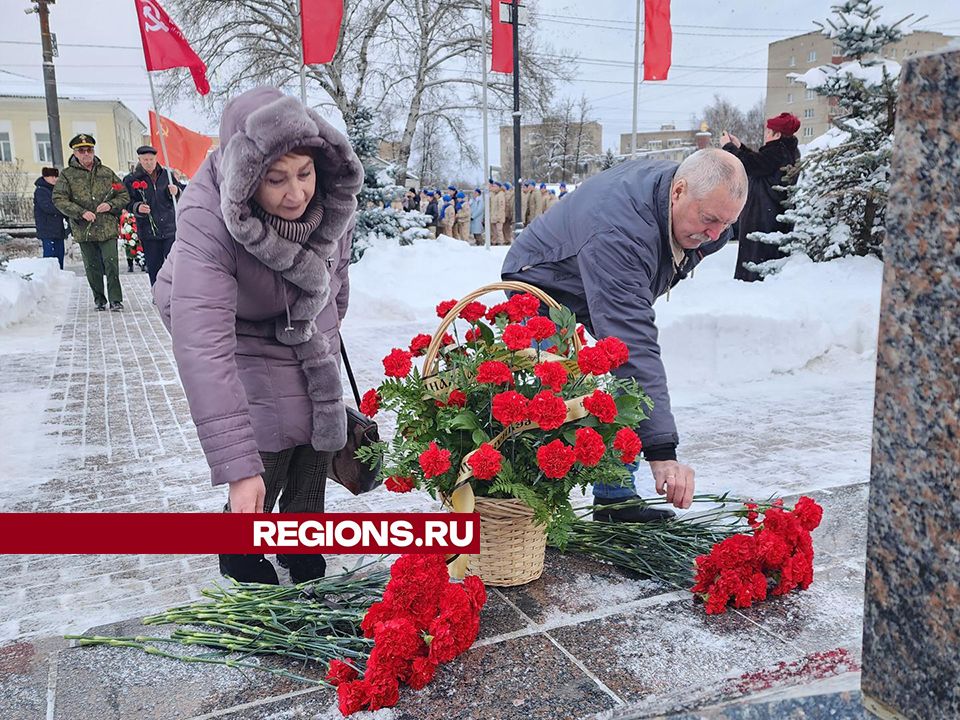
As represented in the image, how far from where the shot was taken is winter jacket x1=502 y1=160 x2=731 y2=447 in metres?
2.73

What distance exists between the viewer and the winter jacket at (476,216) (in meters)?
23.1

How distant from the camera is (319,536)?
2996 mm

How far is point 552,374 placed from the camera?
2.15m

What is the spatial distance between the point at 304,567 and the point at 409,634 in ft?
3.56

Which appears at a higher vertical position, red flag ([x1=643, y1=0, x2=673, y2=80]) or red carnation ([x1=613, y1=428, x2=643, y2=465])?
red flag ([x1=643, y1=0, x2=673, y2=80])

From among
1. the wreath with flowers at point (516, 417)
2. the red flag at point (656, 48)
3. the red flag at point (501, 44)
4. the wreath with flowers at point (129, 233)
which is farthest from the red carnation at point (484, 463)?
the red flag at point (501, 44)

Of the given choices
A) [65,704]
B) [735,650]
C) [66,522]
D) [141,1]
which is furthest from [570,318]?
[141,1]

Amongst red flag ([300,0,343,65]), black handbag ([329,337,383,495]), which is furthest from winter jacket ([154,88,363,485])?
red flag ([300,0,343,65])

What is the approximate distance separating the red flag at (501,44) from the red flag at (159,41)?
6982 millimetres

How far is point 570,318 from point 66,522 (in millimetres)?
2562

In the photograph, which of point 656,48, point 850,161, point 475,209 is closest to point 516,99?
Result: point 656,48

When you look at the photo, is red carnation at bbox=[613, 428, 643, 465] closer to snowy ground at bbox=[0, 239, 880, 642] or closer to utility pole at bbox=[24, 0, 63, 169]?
snowy ground at bbox=[0, 239, 880, 642]

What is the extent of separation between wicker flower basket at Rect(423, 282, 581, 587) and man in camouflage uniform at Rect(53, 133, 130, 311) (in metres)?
8.69

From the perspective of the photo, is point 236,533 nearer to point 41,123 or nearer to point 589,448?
point 589,448
